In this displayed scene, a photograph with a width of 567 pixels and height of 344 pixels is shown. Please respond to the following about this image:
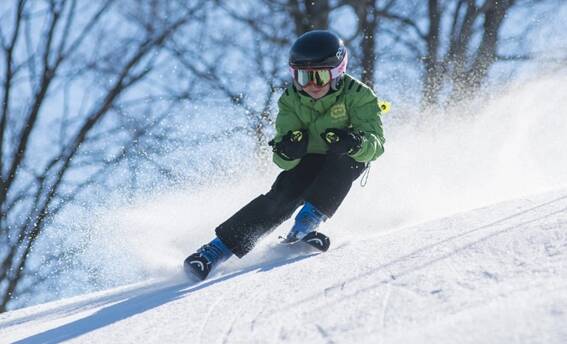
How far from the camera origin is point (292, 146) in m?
3.77

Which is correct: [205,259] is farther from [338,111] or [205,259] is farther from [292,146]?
[338,111]

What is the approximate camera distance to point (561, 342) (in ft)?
4.80

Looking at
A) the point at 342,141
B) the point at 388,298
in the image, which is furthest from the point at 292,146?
the point at 388,298

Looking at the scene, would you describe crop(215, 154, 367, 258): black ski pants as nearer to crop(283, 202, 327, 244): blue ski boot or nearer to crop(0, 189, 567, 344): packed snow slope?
crop(283, 202, 327, 244): blue ski boot

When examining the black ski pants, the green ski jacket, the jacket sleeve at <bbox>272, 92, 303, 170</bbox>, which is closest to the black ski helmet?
the green ski jacket

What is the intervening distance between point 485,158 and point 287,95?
3.53m

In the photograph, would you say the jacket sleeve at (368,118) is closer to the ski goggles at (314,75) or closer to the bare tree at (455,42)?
the ski goggles at (314,75)

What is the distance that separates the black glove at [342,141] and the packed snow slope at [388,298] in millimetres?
535

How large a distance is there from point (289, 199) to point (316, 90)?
0.63 m

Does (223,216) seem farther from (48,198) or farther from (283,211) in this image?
(48,198)

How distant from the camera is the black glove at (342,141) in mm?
3652

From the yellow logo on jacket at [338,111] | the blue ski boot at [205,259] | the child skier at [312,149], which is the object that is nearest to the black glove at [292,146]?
the child skier at [312,149]

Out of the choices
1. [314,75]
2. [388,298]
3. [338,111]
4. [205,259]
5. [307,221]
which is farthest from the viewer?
[338,111]

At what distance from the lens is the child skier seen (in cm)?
370
